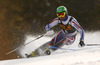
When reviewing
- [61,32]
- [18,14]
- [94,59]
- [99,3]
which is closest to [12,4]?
[18,14]

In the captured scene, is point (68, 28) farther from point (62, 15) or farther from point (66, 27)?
point (62, 15)

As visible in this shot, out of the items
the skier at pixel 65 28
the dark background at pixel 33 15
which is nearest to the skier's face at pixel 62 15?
the skier at pixel 65 28

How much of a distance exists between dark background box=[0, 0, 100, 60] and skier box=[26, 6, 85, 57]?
1047 millimetres

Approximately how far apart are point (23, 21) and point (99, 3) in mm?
2005

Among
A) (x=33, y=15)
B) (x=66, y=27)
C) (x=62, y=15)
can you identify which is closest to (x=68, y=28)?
(x=66, y=27)

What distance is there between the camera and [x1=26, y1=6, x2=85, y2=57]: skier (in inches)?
95.9

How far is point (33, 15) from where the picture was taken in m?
4.17

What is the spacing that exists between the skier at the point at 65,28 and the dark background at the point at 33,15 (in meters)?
1.05

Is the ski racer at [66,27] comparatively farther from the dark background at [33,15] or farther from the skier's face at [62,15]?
the dark background at [33,15]

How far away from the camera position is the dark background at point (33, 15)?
3729 millimetres

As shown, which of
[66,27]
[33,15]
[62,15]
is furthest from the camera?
[33,15]

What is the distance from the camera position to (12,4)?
13.1 feet

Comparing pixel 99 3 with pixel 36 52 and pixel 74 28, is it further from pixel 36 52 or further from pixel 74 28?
pixel 36 52

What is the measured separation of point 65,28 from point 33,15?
1795 millimetres
